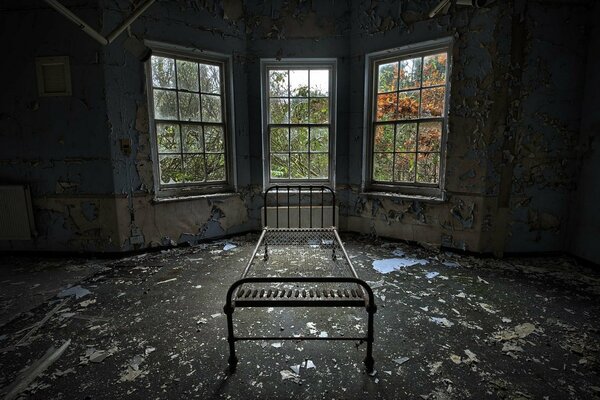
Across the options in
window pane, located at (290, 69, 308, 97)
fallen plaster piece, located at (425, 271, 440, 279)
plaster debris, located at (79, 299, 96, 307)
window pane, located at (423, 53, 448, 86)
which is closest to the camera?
plaster debris, located at (79, 299, 96, 307)

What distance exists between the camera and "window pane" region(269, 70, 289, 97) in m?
4.60

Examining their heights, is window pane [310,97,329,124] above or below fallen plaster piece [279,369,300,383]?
above

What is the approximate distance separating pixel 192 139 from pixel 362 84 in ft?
8.21

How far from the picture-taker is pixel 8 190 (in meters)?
3.74

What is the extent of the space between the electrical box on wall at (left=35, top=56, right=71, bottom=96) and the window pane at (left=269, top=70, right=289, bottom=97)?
2.47m

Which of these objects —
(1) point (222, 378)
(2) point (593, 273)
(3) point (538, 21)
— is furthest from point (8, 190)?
(2) point (593, 273)

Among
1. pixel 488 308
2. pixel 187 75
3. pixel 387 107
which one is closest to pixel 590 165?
pixel 488 308

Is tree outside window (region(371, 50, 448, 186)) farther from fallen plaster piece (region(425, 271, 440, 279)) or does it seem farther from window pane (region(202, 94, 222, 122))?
window pane (region(202, 94, 222, 122))

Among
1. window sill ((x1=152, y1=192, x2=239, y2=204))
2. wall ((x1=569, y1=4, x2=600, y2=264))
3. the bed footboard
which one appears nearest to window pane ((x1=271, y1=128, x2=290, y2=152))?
window sill ((x1=152, y1=192, x2=239, y2=204))

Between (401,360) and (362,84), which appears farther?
(362,84)

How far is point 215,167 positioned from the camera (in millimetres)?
4543

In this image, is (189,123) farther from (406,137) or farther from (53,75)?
(406,137)

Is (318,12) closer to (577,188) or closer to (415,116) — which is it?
(415,116)

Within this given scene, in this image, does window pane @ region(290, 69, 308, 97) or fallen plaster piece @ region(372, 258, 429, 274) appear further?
window pane @ region(290, 69, 308, 97)
